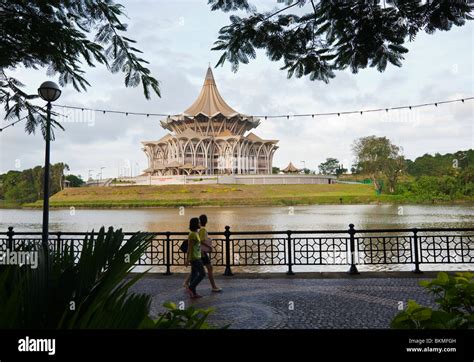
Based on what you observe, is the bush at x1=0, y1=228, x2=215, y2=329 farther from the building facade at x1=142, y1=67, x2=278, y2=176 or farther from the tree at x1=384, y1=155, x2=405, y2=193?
the building facade at x1=142, y1=67, x2=278, y2=176

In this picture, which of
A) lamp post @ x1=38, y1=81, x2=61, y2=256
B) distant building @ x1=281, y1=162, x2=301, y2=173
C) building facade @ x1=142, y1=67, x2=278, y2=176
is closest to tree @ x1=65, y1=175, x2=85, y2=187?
building facade @ x1=142, y1=67, x2=278, y2=176

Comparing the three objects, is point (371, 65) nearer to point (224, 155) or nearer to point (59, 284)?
point (59, 284)

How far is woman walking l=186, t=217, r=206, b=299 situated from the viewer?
22.4 feet

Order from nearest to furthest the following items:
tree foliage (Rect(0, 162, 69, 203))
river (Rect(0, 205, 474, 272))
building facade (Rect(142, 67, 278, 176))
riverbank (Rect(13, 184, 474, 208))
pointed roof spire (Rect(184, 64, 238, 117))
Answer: river (Rect(0, 205, 474, 272))
riverbank (Rect(13, 184, 474, 208))
tree foliage (Rect(0, 162, 69, 203))
building facade (Rect(142, 67, 278, 176))
pointed roof spire (Rect(184, 64, 238, 117))

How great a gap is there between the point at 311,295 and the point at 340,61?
4.86m

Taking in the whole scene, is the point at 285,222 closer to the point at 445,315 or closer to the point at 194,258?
the point at 194,258

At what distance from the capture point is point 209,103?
275ft

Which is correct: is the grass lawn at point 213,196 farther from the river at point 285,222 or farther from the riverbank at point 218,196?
the river at point 285,222

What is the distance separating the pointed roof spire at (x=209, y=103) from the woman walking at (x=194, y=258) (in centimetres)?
7603

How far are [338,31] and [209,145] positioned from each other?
77.0 metres

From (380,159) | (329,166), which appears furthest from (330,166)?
(380,159)

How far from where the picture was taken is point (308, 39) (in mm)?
3520

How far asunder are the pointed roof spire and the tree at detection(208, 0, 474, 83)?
78.9 m

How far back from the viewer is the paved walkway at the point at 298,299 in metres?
5.38
